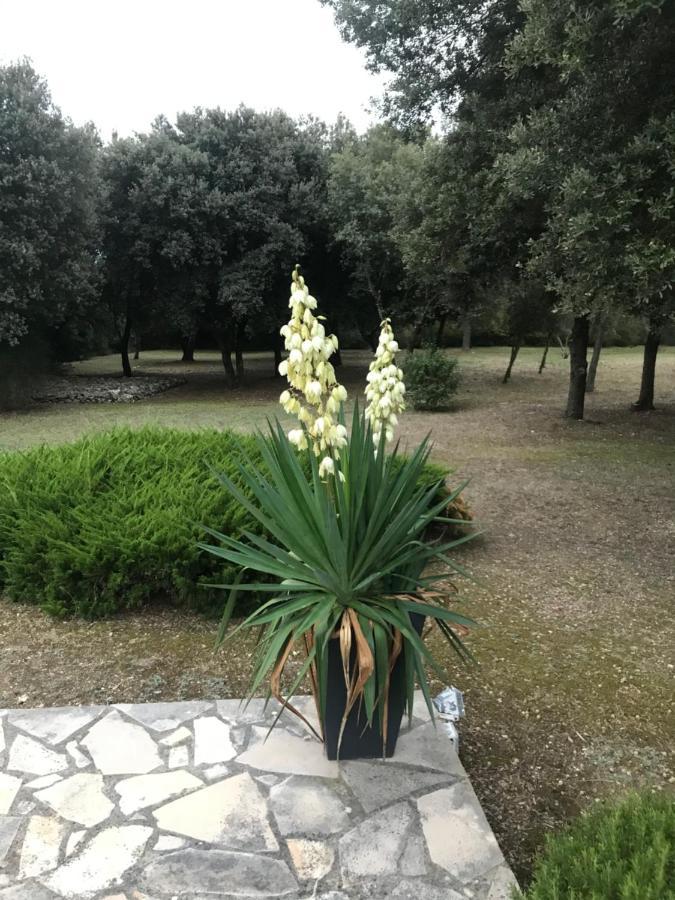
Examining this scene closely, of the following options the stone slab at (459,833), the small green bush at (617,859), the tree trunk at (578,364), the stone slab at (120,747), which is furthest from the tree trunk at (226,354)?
the small green bush at (617,859)

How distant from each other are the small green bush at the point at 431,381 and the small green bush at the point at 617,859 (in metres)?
12.7

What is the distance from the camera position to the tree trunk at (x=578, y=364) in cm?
1196

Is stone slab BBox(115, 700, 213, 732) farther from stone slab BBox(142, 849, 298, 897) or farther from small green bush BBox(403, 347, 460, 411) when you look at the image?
small green bush BBox(403, 347, 460, 411)

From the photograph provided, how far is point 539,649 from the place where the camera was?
13.3 ft

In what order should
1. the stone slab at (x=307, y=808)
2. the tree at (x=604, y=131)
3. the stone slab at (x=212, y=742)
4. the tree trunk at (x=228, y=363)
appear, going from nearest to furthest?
1. the stone slab at (x=307, y=808)
2. the stone slab at (x=212, y=742)
3. the tree at (x=604, y=131)
4. the tree trunk at (x=228, y=363)

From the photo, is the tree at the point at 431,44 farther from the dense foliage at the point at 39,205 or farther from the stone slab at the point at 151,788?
the stone slab at the point at 151,788

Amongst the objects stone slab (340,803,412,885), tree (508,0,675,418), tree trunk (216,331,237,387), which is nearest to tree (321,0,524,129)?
tree (508,0,675,418)

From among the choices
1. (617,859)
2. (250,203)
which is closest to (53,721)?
(617,859)

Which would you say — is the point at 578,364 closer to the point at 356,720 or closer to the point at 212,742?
the point at 356,720

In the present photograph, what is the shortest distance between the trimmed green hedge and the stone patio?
1.25m

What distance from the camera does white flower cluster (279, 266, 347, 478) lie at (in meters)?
2.44

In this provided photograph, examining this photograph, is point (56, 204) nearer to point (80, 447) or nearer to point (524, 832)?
point (80, 447)

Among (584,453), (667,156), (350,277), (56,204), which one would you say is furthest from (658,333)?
(56,204)

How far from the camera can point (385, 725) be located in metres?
2.47
